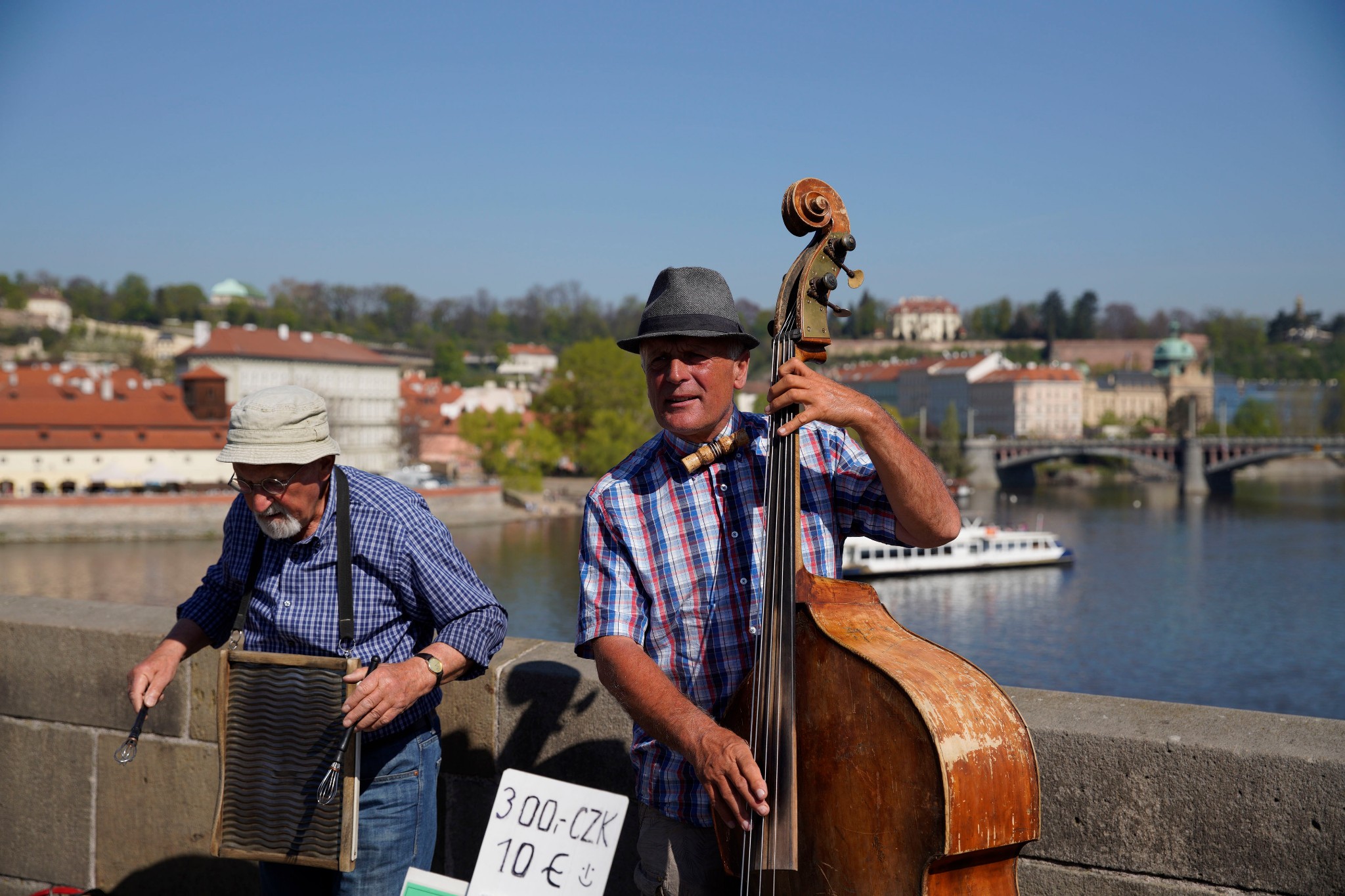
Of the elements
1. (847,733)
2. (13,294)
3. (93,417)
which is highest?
(13,294)

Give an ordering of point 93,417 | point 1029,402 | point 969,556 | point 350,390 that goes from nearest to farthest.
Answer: point 969,556 → point 93,417 → point 350,390 → point 1029,402

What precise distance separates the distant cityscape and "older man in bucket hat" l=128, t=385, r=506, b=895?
16.3 m

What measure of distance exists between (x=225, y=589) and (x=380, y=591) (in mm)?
402

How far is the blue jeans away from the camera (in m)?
2.47

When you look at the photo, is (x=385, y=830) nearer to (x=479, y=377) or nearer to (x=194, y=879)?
(x=194, y=879)

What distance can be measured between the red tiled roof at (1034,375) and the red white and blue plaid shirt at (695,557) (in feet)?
390

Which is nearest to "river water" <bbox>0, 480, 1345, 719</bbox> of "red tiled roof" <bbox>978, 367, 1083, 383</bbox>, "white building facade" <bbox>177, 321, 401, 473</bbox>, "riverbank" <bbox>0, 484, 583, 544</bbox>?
"riverbank" <bbox>0, 484, 583, 544</bbox>

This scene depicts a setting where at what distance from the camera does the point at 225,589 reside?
2629 millimetres

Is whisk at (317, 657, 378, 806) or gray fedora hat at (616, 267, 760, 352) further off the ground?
gray fedora hat at (616, 267, 760, 352)

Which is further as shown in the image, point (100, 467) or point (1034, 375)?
point (1034, 375)

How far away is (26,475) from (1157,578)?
46.6 metres

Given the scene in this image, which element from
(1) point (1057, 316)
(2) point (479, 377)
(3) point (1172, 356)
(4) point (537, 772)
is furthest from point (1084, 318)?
(4) point (537, 772)

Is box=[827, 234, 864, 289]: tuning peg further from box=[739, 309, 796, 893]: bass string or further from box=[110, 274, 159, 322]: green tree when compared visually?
box=[110, 274, 159, 322]: green tree

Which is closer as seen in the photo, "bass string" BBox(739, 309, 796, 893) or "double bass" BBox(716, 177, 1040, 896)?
"double bass" BBox(716, 177, 1040, 896)
